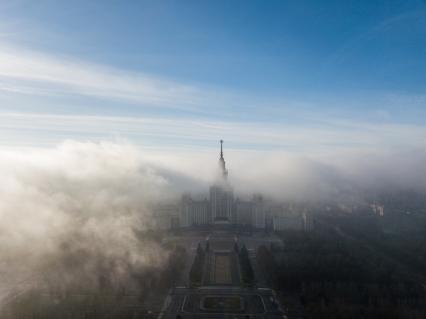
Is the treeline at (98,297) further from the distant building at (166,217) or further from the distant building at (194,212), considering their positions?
the distant building at (194,212)

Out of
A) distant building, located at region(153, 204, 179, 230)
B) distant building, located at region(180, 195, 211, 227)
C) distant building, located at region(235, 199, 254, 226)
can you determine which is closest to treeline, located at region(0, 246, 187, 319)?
distant building, located at region(153, 204, 179, 230)

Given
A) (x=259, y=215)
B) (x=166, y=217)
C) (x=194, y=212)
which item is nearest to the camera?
(x=166, y=217)

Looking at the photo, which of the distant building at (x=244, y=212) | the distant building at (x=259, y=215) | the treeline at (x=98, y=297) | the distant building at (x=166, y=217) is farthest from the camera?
the distant building at (x=244, y=212)

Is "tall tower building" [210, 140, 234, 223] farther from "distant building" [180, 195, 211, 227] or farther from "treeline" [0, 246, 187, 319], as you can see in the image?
"treeline" [0, 246, 187, 319]

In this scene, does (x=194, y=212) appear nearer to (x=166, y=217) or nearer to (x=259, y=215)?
(x=166, y=217)

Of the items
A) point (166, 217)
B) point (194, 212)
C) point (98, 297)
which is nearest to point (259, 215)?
point (194, 212)

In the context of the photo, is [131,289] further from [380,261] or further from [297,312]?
[380,261]

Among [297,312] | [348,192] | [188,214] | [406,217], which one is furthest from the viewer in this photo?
[348,192]

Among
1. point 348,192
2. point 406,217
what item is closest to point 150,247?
point 406,217

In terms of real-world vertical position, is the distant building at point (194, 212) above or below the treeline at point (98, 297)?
above

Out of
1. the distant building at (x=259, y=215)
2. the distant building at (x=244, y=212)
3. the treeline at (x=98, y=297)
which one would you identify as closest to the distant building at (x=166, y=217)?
the distant building at (x=244, y=212)

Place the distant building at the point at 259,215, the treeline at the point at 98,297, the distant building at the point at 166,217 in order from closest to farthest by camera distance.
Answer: the treeline at the point at 98,297 → the distant building at the point at 166,217 → the distant building at the point at 259,215
